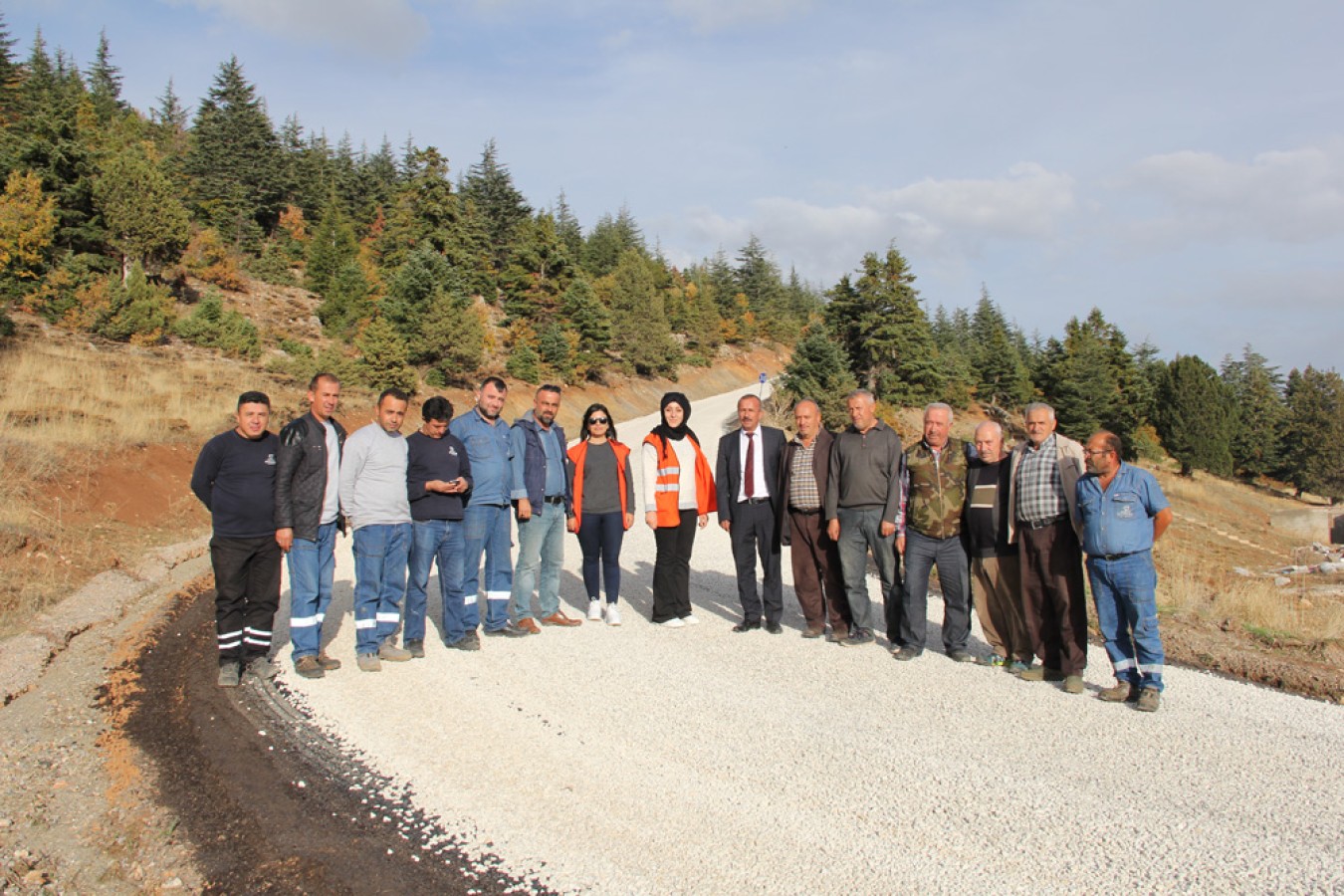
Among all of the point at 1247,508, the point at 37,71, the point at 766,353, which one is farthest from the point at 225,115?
the point at 1247,508

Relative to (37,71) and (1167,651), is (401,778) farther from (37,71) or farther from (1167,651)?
(37,71)

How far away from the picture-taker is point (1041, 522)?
244 inches

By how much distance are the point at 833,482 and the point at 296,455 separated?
4.55 m

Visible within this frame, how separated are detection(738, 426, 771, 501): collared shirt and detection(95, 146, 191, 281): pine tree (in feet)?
91.7

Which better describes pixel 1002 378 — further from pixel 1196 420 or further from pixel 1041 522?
pixel 1041 522

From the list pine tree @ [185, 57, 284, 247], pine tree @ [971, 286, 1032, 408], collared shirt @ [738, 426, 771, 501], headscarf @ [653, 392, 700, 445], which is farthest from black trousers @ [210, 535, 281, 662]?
pine tree @ [971, 286, 1032, 408]

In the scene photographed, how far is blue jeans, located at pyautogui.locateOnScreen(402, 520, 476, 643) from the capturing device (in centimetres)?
670

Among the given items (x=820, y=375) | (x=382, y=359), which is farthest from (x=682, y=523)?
(x=820, y=375)

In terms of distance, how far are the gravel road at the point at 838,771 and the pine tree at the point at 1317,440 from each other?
202 ft

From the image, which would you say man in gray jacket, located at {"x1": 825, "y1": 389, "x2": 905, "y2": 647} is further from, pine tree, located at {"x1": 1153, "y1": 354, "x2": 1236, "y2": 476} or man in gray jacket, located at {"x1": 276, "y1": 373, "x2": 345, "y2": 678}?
pine tree, located at {"x1": 1153, "y1": 354, "x2": 1236, "y2": 476}

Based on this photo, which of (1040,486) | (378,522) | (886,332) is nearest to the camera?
(1040,486)

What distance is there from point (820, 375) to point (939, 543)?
23582 millimetres

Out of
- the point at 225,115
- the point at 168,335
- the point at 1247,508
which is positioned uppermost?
the point at 225,115

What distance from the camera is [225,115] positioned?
52.2 m
